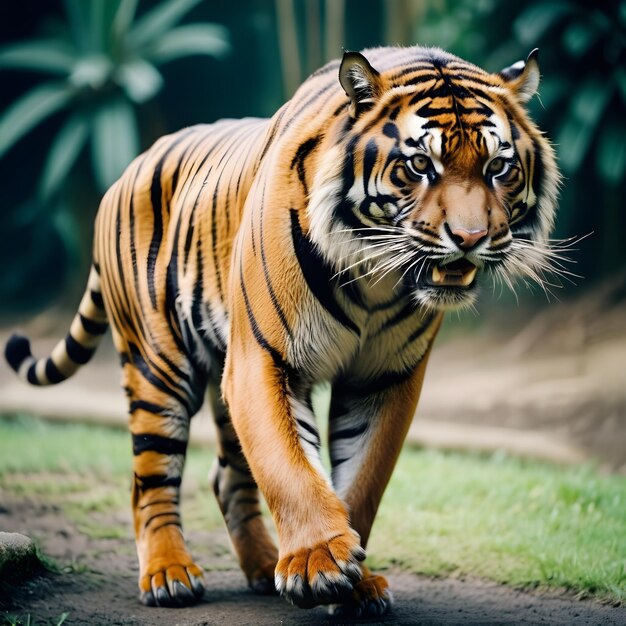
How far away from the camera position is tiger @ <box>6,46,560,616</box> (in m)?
2.86

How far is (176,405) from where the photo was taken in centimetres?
392

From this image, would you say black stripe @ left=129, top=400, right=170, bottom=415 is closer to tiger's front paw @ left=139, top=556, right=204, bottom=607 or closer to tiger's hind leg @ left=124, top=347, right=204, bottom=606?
tiger's hind leg @ left=124, top=347, right=204, bottom=606

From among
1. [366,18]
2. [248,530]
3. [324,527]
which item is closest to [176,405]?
[248,530]

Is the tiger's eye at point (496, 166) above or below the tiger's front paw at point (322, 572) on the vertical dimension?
above

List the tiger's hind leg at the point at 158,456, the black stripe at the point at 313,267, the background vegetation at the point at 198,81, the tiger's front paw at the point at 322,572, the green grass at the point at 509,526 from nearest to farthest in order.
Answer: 1. the tiger's front paw at the point at 322,572
2. the black stripe at the point at 313,267
3. the tiger's hind leg at the point at 158,456
4. the green grass at the point at 509,526
5. the background vegetation at the point at 198,81

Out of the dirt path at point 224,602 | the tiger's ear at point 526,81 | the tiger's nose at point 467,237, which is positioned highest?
the tiger's ear at point 526,81

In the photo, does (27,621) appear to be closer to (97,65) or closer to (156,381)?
(156,381)

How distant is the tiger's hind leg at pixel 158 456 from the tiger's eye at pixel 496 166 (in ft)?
5.35

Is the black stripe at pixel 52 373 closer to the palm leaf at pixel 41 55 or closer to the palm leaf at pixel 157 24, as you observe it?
the palm leaf at pixel 41 55

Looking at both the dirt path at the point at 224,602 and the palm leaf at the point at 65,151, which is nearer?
the dirt path at the point at 224,602

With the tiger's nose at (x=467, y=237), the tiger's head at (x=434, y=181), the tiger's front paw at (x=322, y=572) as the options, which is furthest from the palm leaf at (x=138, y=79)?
the tiger's front paw at (x=322, y=572)

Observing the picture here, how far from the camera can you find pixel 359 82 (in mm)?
2977

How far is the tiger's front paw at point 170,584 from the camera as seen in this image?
363cm

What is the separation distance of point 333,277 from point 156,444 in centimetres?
124
